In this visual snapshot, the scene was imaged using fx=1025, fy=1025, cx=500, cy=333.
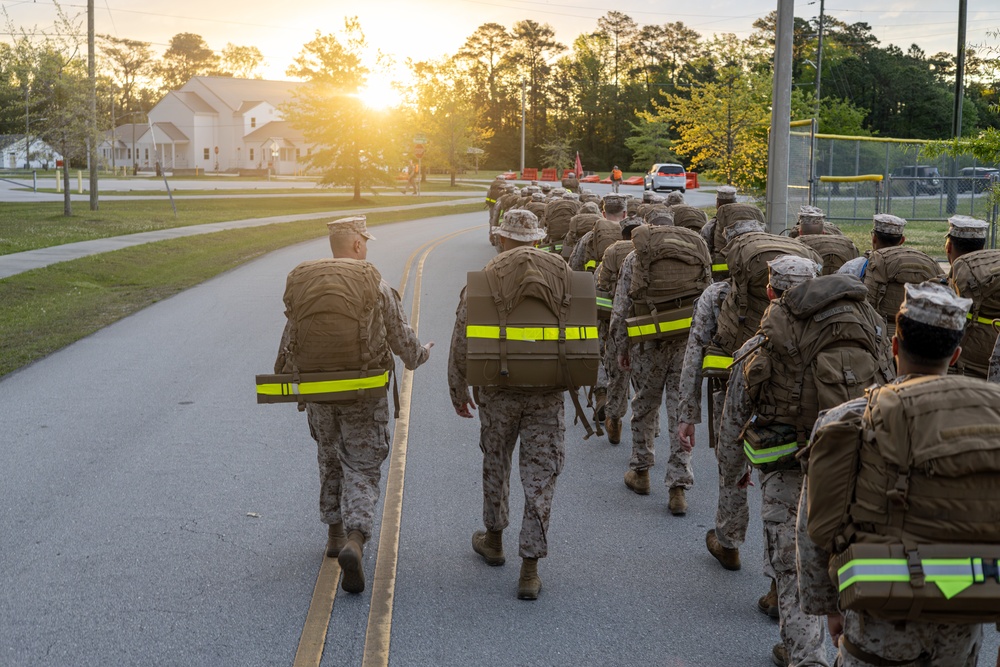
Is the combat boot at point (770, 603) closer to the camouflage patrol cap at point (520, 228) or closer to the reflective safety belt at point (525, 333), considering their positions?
the reflective safety belt at point (525, 333)

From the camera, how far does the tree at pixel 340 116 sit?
166 feet

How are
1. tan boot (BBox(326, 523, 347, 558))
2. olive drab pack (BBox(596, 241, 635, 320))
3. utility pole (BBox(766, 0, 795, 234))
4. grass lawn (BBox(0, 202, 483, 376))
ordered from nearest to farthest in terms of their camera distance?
tan boot (BBox(326, 523, 347, 558))
olive drab pack (BBox(596, 241, 635, 320))
utility pole (BBox(766, 0, 795, 234))
grass lawn (BBox(0, 202, 483, 376))

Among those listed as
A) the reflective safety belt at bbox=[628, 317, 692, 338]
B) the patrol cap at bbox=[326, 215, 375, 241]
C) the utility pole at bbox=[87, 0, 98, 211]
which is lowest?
the reflective safety belt at bbox=[628, 317, 692, 338]

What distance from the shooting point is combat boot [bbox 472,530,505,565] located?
6289mm

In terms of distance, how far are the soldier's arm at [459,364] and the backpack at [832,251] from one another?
4.00m

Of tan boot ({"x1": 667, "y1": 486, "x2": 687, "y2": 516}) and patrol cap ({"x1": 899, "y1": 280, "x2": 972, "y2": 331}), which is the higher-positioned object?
patrol cap ({"x1": 899, "y1": 280, "x2": 972, "y2": 331})

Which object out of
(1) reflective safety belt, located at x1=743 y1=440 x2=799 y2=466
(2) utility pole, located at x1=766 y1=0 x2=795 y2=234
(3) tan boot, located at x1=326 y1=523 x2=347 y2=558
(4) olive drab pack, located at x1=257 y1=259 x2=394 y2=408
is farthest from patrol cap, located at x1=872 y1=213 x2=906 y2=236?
(2) utility pole, located at x1=766 y1=0 x2=795 y2=234

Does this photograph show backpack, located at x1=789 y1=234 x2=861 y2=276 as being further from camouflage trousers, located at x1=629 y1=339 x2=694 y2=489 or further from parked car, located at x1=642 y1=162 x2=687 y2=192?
parked car, located at x1=642 y1=162 x2=687 y2=192

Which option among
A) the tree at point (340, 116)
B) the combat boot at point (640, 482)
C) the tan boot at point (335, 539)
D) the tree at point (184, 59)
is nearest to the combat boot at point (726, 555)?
the combat boot at point (640, 482)

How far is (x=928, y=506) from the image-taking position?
3117mm

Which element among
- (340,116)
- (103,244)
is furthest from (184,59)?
(103,244)

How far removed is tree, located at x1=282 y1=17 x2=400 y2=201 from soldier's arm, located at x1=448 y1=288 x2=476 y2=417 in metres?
45.6

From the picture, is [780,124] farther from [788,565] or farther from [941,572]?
[941,572]

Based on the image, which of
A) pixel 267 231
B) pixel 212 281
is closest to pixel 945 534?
pixel 212 281
